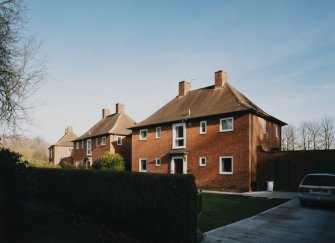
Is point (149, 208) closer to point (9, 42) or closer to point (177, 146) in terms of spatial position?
point (9, 42)

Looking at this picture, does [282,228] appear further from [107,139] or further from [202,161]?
[107,139]

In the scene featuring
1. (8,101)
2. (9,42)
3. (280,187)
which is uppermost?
(9,42)

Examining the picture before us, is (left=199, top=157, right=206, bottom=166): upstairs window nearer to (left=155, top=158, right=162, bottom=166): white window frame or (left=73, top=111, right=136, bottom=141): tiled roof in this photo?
(left=155, top=158, right=162, bottom=166): white window frame

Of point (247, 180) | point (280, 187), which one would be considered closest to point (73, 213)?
point (247, 180)

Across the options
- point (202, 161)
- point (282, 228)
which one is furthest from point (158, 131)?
point (282, 228)

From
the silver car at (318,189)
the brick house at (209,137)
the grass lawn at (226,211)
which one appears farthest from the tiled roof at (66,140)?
the silver car at (318,189)

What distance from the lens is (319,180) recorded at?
15094mm

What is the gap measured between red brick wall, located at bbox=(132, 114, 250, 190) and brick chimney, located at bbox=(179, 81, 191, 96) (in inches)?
197

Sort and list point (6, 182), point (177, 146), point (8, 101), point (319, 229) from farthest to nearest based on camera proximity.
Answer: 1. point (177, 146)
2. point (8, 101)
3. point (319, 229)
4. point (6, 182)

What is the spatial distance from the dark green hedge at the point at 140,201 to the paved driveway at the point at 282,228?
4.71ft

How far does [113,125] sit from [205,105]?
17811 mm

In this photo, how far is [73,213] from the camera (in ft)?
41.6

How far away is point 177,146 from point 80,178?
57.1 feet

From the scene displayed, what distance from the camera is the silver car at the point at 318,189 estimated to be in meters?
14.4
